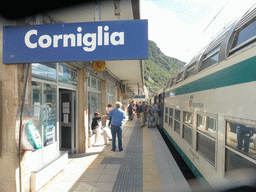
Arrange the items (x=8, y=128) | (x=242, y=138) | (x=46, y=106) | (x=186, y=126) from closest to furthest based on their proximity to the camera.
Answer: (x=242, y=138), (x=8, y=128), (x=46, y=106), (x=186, y=126)

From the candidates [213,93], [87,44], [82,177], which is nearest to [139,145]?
[82,177]

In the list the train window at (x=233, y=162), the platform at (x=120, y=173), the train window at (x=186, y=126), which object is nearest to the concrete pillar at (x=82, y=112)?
the platform at (x=120, y=173)

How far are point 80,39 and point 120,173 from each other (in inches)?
123

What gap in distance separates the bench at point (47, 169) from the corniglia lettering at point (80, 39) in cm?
221

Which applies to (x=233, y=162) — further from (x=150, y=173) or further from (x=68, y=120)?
(x=68, y=120)

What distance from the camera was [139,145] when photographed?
6.89 meters

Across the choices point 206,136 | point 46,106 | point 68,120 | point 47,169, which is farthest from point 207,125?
point 68,120

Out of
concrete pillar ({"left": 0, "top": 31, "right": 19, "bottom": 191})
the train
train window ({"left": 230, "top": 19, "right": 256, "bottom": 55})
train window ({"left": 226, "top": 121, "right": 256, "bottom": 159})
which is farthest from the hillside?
train window ({"left": 226, "top": 121, "right": 256, "bottom": 159})

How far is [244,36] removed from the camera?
231cm

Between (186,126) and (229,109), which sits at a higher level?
(229,109)

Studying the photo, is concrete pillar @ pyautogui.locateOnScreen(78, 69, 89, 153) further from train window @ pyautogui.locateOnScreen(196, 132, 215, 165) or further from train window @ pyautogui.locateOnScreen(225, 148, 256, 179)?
train window @ pyautogui.locateOnScreen(225, 148, 256, 179)

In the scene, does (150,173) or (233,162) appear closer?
(233,162)

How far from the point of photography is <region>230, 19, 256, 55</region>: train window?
6.96 feet

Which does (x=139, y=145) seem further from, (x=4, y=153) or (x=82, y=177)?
(x=4, y=153)
